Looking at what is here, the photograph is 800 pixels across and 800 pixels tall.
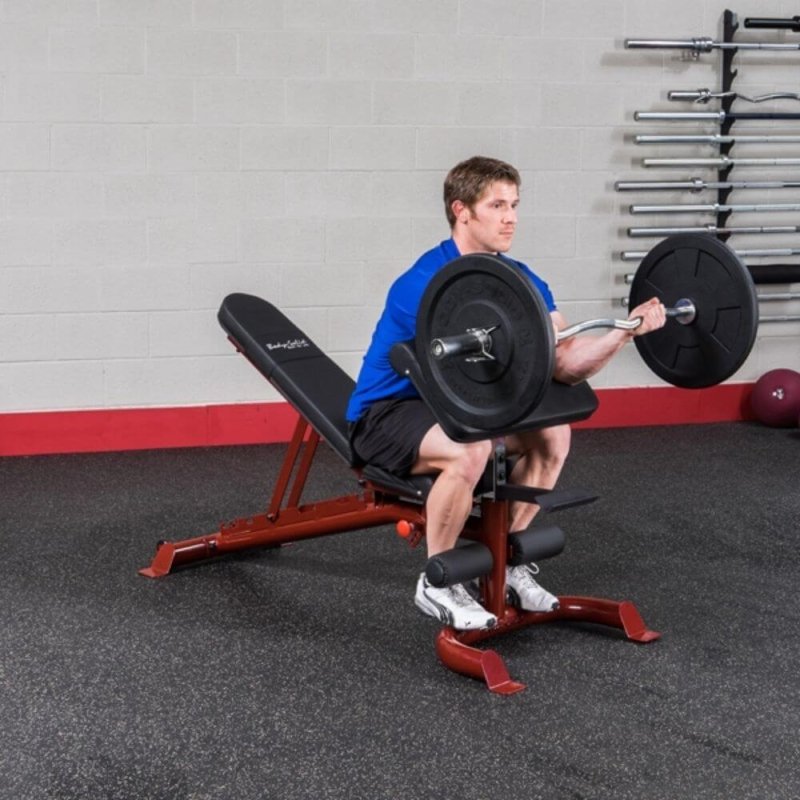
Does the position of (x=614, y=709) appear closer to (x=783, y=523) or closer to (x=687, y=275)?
(x=687, y=275)

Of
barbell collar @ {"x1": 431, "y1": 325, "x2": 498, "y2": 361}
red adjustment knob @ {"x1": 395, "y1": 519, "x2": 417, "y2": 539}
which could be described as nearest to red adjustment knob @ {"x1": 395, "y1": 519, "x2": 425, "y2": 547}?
red adjustment knob @ {"x1": 395, "y1": 519, "x2": 417, "y2": 539}

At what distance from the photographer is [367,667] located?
103 inches

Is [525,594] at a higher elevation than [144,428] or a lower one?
higher

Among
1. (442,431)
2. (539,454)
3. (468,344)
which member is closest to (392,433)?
(442,431)

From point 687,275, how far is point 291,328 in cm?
111

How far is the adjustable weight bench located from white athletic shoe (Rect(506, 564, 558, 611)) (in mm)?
26

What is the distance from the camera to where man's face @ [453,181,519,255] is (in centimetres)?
265

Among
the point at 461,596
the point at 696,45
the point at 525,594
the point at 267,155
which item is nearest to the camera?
the point at 461,596

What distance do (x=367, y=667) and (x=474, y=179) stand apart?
107 centimetres

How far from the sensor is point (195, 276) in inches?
185

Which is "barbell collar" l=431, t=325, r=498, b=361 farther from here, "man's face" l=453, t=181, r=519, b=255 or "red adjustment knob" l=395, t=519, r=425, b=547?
"red adjustment knob" l=395, t=519, r=425, b=547

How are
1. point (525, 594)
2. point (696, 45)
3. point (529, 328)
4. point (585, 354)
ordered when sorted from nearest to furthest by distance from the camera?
1. point (529, 328)
2. point (585, 354)
3. point (525, 594)
4. point (696, 45)

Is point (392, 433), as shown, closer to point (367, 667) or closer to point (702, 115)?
point (367, 667)

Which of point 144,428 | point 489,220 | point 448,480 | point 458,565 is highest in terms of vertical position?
point 489,220
